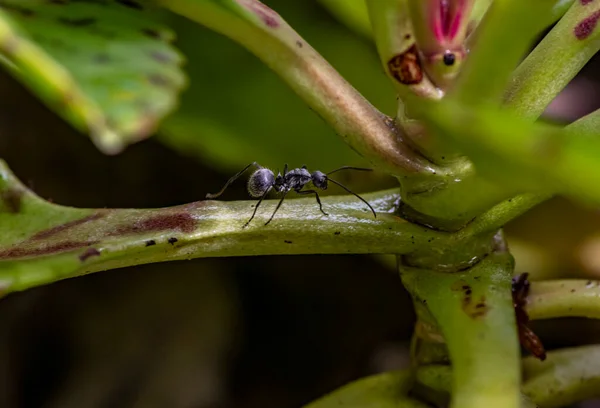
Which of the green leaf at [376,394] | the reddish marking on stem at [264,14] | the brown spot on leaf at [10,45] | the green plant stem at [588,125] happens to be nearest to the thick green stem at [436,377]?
the green leaf at [376,394]

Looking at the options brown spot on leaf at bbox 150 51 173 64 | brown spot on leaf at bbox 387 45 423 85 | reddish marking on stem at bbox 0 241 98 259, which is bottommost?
reddish marking on stem at bbox 0 241 98 259

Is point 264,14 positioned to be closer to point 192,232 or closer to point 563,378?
point 192,232

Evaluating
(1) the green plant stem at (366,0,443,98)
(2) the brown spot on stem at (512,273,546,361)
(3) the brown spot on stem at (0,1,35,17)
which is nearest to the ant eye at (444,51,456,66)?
(1) the green plant stem at (366,0,443,98)

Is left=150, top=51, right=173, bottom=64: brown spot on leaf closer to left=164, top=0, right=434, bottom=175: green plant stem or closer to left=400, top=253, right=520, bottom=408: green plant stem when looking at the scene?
left=164, top=0, right=434, bottom=175: green plant stem

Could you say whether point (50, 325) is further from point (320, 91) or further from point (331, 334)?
point (320, 91)

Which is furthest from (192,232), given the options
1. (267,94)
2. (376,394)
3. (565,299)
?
(267,94)

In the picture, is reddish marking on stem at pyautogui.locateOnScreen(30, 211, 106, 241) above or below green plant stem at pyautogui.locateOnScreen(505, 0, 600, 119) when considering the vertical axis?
below

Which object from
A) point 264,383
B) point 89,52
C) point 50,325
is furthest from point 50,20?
point 264,383
